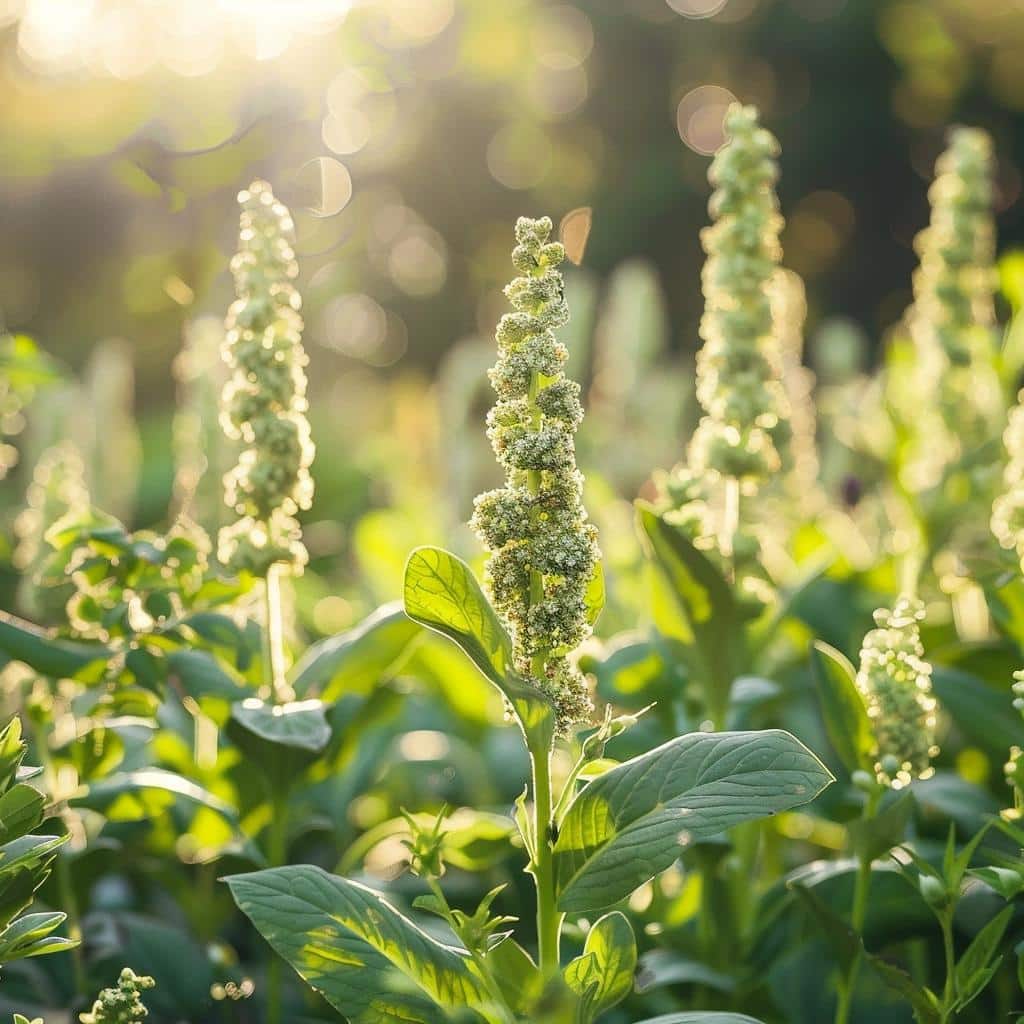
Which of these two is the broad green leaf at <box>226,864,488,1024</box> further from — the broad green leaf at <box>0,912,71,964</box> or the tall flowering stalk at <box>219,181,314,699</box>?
the tall flowering stalk at <box>219,181,314,699</box>

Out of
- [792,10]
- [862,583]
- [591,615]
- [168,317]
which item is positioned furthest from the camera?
[792,10]

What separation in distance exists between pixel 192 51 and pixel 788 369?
338cm

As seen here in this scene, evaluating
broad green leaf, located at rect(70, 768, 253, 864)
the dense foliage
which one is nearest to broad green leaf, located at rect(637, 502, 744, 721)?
the dense foliage

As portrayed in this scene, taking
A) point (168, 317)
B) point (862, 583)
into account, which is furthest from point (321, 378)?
point (862, 583)

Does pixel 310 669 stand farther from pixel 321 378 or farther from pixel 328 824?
pixel 321 378

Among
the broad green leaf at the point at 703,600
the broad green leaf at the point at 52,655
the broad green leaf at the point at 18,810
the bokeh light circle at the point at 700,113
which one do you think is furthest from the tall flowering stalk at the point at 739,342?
the bokeh light circle at the point at 700,113

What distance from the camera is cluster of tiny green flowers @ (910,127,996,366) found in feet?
8.75

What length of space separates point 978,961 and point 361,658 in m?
0.95

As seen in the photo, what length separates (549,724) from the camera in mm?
1294

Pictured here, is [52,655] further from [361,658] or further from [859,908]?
[859,908]

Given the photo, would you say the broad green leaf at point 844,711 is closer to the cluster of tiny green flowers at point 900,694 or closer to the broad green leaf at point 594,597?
the cluster of tiny green flowers at point 900,694

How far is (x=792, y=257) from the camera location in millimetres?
10953

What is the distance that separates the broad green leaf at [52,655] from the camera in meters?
1.81

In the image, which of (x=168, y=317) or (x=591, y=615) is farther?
(x=168, y=317)
